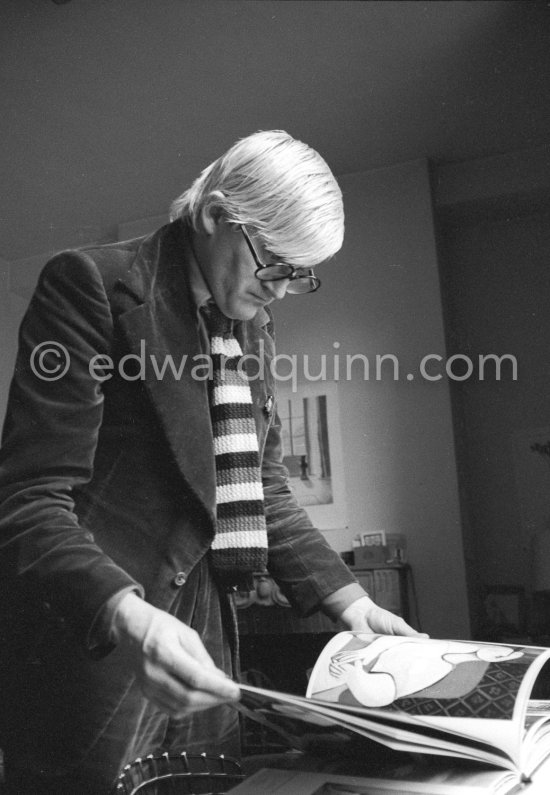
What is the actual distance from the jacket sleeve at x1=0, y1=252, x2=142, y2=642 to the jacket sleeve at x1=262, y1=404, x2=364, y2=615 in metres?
0.30

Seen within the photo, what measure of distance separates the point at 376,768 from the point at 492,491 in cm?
65

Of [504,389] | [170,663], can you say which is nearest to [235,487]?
[170,663]

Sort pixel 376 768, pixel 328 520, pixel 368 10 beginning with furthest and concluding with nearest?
pixel 328 520 < pixel 368 10 < pixel 376 768

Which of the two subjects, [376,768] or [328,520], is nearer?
[376,768]

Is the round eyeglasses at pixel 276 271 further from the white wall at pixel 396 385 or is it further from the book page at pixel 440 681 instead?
the book page at pixel 440 681

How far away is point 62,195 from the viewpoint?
39.8 inches

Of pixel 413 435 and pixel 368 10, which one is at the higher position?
pixel 368 10

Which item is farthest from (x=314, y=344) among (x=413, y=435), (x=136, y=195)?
(x=136, y=195)

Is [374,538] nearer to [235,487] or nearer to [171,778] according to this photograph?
[235,487]

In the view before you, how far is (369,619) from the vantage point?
0.86 m

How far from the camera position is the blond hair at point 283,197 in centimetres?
80

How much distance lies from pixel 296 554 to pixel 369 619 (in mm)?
118

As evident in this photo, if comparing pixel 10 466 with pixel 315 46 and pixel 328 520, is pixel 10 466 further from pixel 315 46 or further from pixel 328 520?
pixel 315 46

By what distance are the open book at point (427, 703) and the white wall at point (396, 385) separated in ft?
1.26
